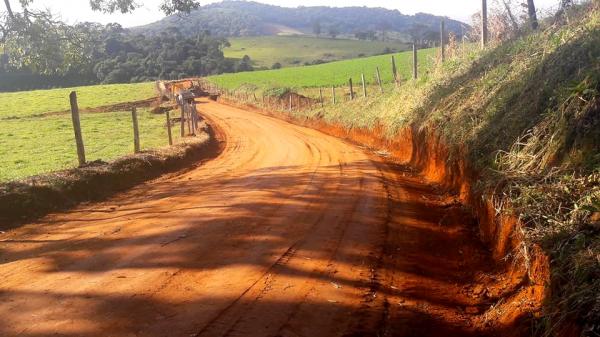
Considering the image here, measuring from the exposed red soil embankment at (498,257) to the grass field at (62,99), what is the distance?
120ft

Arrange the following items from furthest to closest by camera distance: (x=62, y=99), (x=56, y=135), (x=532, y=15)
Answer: (x=62, y=99) → (x=56, y=135) → (x=532, y=15)

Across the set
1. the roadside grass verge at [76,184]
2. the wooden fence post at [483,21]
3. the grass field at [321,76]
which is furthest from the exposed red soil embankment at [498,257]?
the grass field at [321,76]

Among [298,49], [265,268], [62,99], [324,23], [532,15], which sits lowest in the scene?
[265,268]

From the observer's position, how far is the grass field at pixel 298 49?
9856 cm

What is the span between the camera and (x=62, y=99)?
5088cm

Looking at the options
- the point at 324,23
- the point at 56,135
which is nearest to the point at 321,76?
the point at 56,135

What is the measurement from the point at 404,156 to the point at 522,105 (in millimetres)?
7385

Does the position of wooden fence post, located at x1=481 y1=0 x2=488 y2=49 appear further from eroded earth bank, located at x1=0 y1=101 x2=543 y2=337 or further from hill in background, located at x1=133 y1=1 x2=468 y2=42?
hill in background, located at x1=133 y1=1 x2=468 y2=42

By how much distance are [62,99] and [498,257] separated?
51.6 metres

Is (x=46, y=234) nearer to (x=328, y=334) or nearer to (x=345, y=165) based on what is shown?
(x=328, y=334)

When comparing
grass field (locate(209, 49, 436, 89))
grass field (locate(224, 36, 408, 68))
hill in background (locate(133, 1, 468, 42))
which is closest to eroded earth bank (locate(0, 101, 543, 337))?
grass field (locate(209, 49, 436, 89))

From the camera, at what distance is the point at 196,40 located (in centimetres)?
8281

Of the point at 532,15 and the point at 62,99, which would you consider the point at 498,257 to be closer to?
the point at 532,15

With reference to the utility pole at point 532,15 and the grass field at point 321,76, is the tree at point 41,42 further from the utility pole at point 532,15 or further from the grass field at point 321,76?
the grass field at point 321,76
